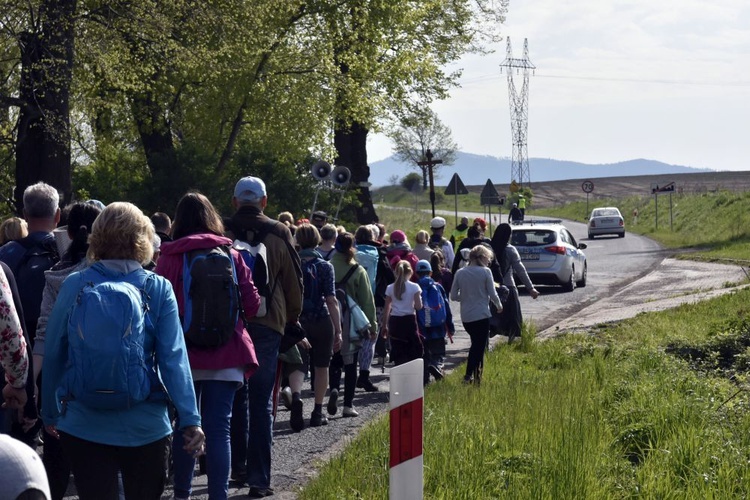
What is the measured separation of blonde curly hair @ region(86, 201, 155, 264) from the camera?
16.0ft

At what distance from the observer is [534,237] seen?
90.6ft

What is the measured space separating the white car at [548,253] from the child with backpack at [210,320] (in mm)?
20809

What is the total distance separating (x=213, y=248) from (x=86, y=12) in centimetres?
1486

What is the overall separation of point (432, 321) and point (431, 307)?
5.9 inches

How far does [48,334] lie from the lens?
4891 mm

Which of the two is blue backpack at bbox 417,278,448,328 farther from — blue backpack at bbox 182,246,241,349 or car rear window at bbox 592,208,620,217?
car rear window at bbox 592,208,620,217

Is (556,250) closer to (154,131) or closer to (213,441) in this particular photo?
(154,131)

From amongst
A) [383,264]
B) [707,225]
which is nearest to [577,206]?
[707,225]

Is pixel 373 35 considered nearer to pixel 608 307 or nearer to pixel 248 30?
pixel 248 30

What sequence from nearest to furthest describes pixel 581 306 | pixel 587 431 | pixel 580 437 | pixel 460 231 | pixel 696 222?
pixel 580 437, pixel 587 431, pixel 460 231, pixel 581 306, pixel 696 222

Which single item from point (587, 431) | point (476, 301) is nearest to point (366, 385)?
point (476, 301)

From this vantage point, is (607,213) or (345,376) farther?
(607,213)

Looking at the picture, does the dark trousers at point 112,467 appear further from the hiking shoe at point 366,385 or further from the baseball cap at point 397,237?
the baseball cap at point 397,237

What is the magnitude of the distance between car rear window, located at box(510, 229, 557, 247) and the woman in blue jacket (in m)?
22.8
